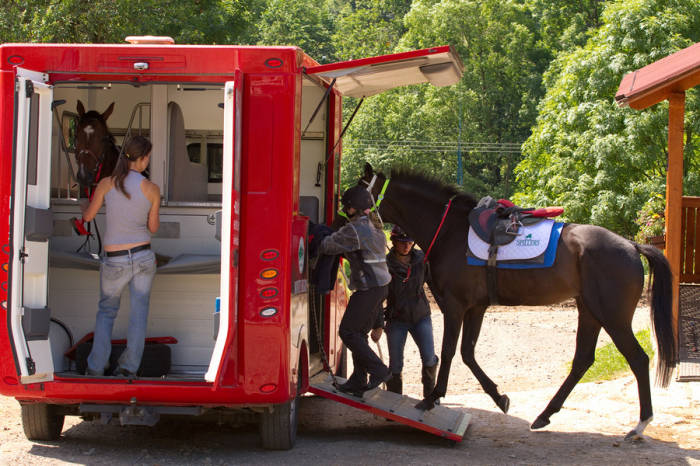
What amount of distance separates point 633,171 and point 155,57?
18.3 metres

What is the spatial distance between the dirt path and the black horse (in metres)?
0.34

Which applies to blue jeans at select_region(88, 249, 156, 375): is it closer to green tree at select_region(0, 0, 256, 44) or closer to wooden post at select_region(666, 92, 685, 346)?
wooden post at select_region(666, 92, 685, 346)

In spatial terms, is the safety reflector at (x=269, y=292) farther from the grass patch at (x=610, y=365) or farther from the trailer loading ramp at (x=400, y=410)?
the grass patch at (x=610, y=365)

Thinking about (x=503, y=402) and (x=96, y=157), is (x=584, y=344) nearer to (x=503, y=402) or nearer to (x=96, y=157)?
(x=503, y=402)

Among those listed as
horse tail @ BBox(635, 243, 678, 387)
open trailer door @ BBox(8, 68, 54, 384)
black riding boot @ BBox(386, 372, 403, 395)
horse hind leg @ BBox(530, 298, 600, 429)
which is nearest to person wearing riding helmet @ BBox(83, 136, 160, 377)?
open trailer door @ BBox(8, 68, 54, 384)

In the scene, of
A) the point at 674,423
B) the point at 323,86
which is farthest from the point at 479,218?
the point at 674,423

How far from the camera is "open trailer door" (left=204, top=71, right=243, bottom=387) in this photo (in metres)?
5.11

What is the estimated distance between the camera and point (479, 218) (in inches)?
274

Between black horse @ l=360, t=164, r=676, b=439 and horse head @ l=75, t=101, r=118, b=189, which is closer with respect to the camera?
horse head @ l=75, t=101, r=118, b=189

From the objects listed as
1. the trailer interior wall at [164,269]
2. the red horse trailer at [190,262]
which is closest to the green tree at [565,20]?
the trailer interior wall at [164,269]

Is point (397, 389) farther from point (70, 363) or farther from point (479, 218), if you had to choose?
point (70, 363)

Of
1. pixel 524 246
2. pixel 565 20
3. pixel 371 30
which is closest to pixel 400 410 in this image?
pixel 524 246

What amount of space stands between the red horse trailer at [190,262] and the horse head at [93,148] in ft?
0.17

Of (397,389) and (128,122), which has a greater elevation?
(128,122)
